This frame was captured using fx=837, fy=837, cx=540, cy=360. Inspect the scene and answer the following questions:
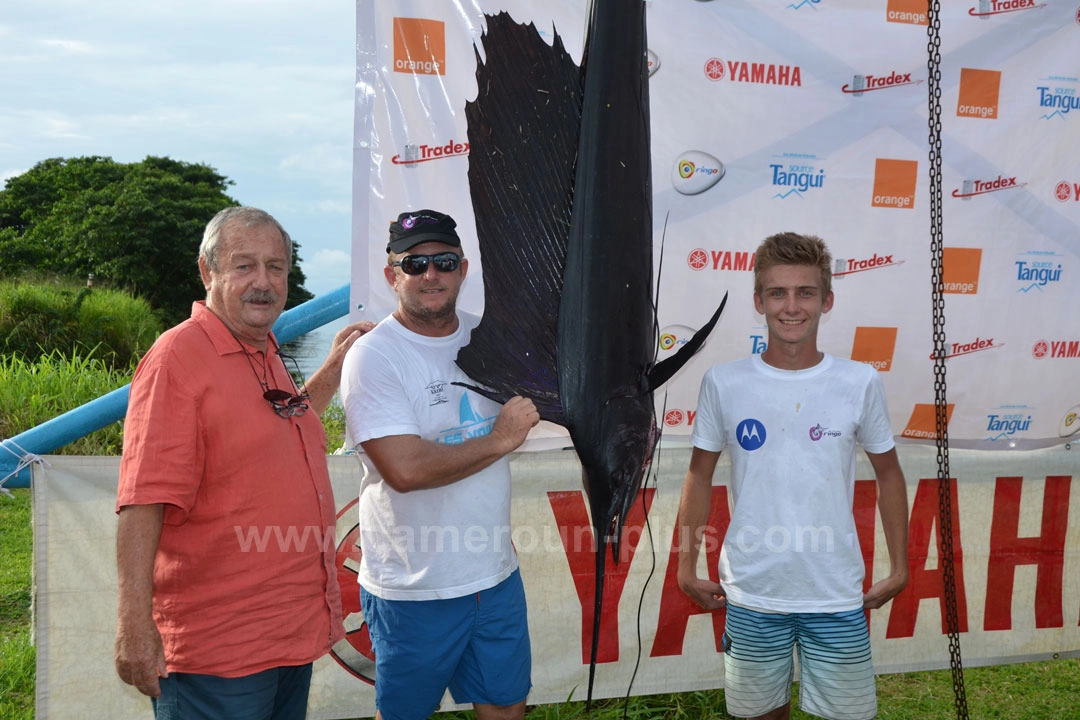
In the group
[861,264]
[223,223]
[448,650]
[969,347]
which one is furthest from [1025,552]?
[223,223]

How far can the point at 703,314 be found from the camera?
2.74m

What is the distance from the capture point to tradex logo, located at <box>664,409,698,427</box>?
280 cm

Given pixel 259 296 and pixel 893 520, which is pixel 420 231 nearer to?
pixel 259 296

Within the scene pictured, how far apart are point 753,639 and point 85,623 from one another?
199cm

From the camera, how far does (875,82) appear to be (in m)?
2.80

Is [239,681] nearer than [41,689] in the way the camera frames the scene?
Yes

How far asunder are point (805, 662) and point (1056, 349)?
180cm

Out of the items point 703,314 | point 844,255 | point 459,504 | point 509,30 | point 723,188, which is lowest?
point 459,504

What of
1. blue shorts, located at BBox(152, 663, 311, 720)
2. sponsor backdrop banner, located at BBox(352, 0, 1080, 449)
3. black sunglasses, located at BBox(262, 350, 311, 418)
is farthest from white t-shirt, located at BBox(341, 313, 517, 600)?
sponsor backdrop banner, located at BBox(352, 0, 1080, 449)

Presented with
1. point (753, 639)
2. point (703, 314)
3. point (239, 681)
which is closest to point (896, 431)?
point (703, 314)

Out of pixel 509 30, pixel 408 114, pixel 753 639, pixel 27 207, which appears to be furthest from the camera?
pixel 27 207

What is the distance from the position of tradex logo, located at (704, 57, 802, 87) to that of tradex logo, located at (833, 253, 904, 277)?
23.9 inches

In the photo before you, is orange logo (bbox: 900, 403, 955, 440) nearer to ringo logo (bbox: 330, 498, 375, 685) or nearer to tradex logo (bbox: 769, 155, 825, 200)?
tradex logo (bbox: 769, 155, 825, 200)

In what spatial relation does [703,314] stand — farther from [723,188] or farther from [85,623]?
[85,623]
